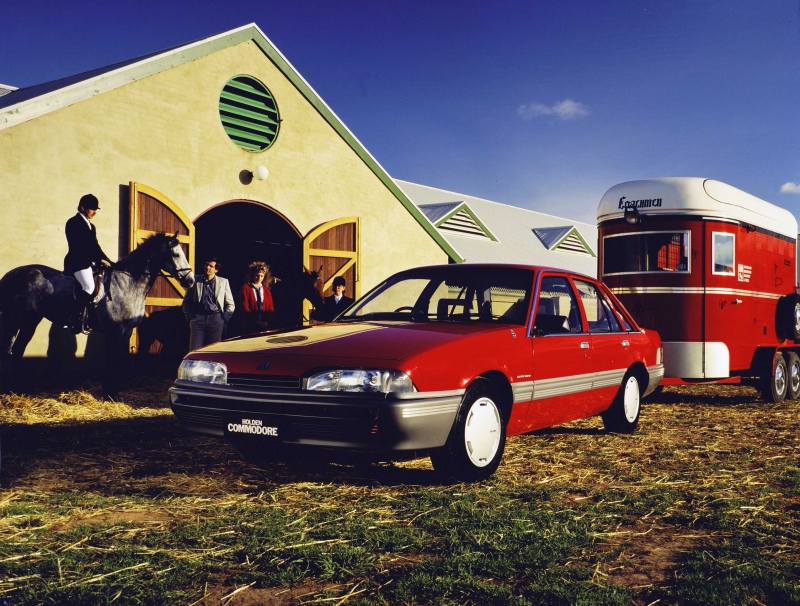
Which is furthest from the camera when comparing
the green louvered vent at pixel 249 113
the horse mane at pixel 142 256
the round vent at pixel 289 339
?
the green louvered vent at pixel 249 113

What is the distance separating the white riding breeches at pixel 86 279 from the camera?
33.1 feet

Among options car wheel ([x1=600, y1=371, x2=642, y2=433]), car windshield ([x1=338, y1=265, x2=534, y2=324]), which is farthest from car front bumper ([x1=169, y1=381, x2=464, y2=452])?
car wheel ([x1=600, y1=371, x2=642, y2=433])

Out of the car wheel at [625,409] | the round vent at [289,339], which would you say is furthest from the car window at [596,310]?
the round vent at [289,339]

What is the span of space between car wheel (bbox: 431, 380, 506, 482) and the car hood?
468mm

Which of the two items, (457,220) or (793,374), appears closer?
(793,374)

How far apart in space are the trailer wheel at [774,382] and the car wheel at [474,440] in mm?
7822

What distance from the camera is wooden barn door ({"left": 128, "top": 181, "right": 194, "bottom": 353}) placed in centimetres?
1173

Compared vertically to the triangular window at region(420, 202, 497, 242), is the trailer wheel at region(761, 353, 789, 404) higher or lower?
lower

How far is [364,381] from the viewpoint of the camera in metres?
5.04

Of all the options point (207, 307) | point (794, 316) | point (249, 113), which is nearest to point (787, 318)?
point (794, 316)

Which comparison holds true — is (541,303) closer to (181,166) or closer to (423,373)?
(423,373)

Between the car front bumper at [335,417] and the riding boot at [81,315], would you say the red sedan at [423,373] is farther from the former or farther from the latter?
the riding boot at [81,315]

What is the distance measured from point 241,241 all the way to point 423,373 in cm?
1280

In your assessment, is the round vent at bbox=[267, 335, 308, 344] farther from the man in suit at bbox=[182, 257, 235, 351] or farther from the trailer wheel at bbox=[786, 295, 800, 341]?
the trailer wheel at bbox=[786, 295, 800, 341]
